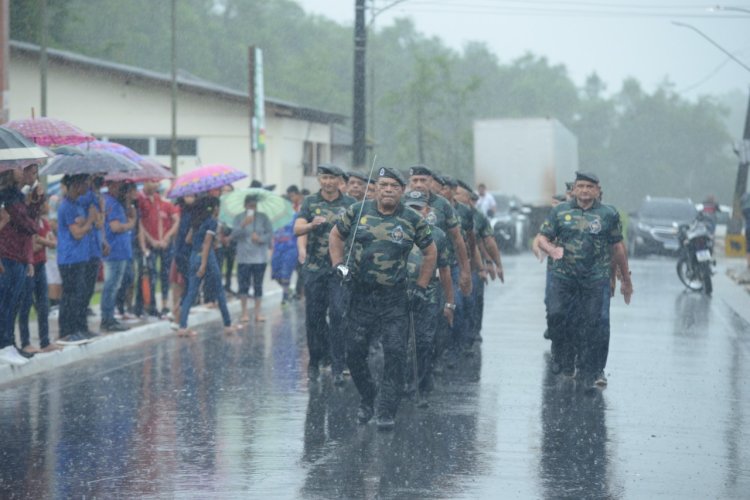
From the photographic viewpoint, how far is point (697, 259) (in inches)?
875

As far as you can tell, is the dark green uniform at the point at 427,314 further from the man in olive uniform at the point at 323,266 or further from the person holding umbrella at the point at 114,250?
the person holding umbrella at the point at 114,250

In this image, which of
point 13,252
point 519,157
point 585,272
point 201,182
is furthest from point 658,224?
point 13,252

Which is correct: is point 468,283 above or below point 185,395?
above

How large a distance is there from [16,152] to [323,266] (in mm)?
2815

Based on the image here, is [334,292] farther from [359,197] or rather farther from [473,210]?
[473,210]

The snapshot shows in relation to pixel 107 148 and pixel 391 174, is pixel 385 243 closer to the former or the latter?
pixel 391 174

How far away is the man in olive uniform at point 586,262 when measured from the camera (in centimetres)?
1101

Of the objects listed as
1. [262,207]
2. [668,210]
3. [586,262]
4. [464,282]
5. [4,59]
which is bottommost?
[668,210]

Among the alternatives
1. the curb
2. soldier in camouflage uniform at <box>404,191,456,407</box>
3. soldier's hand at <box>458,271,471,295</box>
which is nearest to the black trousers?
soldier in camouflage uniform at <box>404,191,456,407</box>

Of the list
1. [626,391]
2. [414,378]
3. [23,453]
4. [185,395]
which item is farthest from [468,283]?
[23,453]

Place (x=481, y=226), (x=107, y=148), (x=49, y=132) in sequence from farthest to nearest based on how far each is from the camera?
(x=107, y=148) → (x=49, y=132) → (x=481, y=226)

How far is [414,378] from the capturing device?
10.5 meters

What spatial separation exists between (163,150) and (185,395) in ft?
87.5

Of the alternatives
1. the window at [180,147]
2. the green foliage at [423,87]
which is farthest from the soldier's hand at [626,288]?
the green foliage at [423,87]
